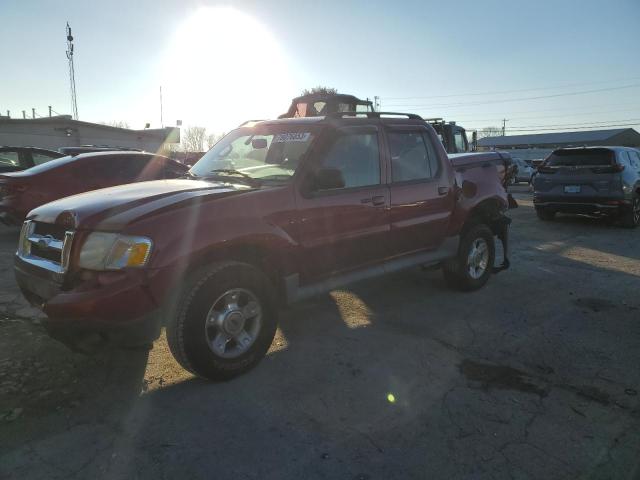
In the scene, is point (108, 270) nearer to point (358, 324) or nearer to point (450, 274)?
point (358, 324)

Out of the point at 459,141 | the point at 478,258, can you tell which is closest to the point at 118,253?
the point at 478,258

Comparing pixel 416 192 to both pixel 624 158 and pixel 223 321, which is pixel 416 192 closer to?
pixel 223 321

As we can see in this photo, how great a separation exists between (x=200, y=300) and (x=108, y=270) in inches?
23.8

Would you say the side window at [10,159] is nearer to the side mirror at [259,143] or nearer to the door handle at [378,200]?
the side mirror at [259,143]

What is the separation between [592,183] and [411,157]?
769 cm

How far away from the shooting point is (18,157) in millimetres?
10188

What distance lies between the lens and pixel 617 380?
3441 mm

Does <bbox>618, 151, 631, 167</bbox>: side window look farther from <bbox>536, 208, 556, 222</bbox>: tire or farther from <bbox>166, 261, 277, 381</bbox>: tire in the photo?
<bbox>166, 261, 277, 381</bbox>: tire

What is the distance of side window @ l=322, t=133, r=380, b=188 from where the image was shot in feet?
13.3

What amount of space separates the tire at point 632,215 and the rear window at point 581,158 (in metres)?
1.10

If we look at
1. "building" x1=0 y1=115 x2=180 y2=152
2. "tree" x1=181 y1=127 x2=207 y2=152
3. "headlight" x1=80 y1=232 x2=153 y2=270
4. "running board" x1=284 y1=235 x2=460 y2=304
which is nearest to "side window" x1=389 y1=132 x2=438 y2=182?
"running board" x1=284 y1=235 x2=460 y2=304

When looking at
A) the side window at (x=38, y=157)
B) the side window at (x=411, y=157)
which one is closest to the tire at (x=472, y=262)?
the side window at (x=411, y=157)

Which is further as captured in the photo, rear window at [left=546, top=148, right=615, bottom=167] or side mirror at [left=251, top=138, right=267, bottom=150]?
rear window at [left=546, top=148, right=615, bottom=167]

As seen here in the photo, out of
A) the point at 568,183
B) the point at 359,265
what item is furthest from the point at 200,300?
the point at 568,183
